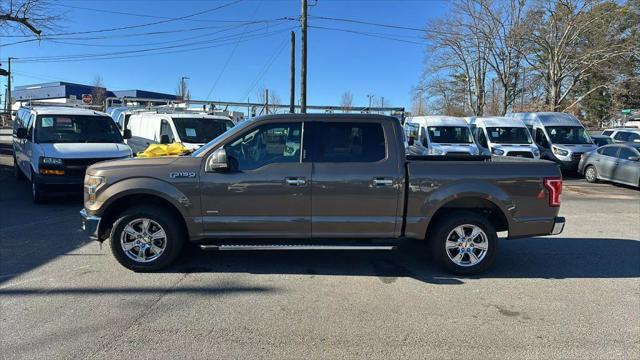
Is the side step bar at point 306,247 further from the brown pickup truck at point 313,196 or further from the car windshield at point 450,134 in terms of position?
the car windshield at point 450,134

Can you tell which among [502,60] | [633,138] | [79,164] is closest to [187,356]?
[79,164]

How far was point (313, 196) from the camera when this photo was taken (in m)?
5.04

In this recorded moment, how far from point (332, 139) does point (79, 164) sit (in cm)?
640

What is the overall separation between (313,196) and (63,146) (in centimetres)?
698

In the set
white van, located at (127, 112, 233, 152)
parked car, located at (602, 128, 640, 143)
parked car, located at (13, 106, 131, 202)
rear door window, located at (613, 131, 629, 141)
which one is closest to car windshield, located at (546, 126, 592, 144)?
parked car, located at (602, 128, 640, 143)

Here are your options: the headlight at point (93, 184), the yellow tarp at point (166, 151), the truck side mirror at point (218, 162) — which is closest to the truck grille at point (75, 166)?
the yellow tarp at point (166, 151)

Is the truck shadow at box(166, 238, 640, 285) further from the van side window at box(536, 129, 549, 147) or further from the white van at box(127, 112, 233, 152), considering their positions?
the van side window at box(536, 129, 549, 147)

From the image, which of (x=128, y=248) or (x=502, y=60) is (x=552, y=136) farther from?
(x=502, y=60)

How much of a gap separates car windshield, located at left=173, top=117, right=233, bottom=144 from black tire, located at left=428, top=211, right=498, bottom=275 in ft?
26.9

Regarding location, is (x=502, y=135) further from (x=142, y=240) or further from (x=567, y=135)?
(x=142, y=240)

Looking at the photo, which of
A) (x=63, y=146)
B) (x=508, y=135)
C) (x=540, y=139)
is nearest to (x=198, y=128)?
(x=63, y=146)

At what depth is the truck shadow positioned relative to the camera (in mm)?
5309

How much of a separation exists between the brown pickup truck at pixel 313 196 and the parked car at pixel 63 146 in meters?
4.48

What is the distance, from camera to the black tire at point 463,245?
5156 millimetres
